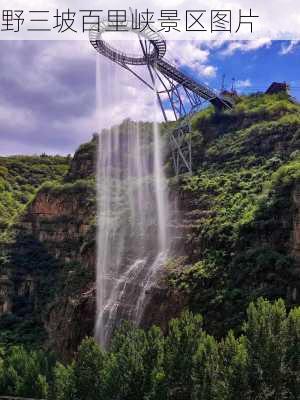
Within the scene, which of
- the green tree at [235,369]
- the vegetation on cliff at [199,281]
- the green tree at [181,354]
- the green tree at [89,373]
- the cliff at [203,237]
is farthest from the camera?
the cliff at [203,237]

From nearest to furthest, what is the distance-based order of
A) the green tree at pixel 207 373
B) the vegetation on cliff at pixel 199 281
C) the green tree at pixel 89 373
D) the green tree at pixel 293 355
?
the green tree at pixel 293 355
the green tree at pixel 207 373
the vegetation on cliff at pixel 199 281
the green tree at pixel 89 373

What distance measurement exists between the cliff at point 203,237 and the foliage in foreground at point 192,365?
4.75 meters

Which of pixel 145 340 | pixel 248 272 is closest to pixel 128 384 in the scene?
pixel 145 340

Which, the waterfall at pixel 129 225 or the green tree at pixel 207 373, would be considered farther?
the waterfall at pixel 129 225

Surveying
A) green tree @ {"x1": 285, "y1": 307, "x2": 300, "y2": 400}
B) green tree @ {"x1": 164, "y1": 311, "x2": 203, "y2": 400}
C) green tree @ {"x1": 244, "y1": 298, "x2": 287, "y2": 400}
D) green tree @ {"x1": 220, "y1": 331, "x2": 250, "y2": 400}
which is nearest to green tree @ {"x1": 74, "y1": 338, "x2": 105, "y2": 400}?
green tree @ {"x1": 164, "y1": 311, "x2": 203, "y2": 400}

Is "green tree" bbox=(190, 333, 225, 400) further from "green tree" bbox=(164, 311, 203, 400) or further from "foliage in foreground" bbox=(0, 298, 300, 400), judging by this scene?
"green tree" bbox=(164, 311, 203, 400)

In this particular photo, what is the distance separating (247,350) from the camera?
31016mm

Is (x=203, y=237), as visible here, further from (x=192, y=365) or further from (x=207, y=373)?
(x=207, y=373)

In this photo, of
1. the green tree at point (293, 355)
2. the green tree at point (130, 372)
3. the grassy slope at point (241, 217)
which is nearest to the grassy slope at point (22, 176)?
the grassy slope at point (241, 217)

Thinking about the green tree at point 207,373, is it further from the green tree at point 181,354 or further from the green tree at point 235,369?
the green tree at point 181,354

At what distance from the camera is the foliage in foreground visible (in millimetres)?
30016

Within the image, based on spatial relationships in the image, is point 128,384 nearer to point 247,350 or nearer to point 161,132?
point 247,350

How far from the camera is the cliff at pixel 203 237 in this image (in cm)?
4016

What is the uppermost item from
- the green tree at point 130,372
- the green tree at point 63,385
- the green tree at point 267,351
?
the green tree at point 267,351
